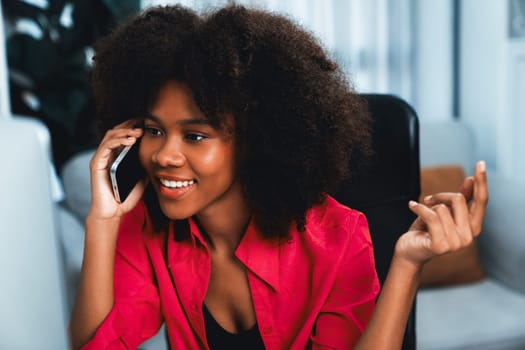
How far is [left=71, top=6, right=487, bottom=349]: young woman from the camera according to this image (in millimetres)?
888

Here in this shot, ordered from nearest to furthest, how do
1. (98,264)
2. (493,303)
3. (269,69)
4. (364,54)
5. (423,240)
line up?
(423,240)
(269,69)
(98,264)
(493,303)
(364,54)

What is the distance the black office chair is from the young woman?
0.31ft

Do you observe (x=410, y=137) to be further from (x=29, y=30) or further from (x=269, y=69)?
(x=29, y=30)

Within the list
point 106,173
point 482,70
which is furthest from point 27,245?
point 482,70

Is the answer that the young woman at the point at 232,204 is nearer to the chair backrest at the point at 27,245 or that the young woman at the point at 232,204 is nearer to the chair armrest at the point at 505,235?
the chair backrest at the point at 27,245

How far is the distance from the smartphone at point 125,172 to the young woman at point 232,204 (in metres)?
0.02

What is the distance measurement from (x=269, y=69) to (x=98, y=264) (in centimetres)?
45

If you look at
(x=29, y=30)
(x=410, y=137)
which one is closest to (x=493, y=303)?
(x=410, y=137)

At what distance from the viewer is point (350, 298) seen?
973 mm

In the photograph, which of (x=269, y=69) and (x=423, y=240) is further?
(x=269, y=69)

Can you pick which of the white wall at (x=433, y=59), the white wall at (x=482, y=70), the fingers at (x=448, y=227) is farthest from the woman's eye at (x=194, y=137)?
the white wall at (x=433, y=59)

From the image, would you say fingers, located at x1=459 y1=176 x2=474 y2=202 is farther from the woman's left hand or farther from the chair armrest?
the chair armrest

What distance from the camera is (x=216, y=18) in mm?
907

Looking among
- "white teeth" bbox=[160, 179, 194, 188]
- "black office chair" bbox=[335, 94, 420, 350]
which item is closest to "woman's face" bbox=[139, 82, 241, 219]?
"white teeth" bbox=[160, 179, 194, 188]
